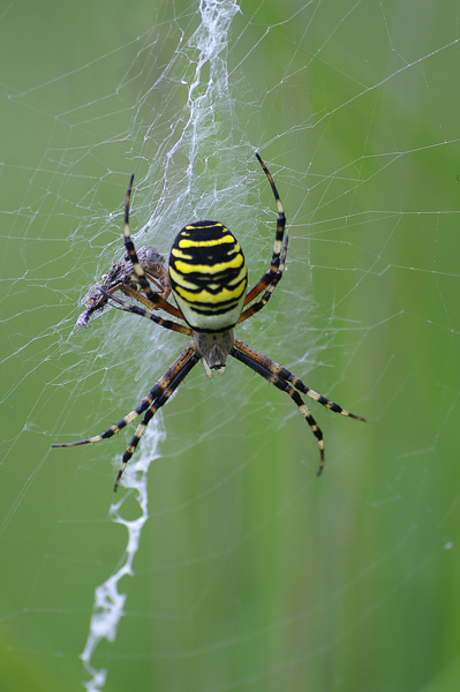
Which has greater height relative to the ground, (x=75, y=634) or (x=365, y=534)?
(x=365, y=534)

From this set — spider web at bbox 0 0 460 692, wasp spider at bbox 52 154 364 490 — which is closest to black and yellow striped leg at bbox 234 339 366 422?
wasp spider at bbox 52 154 364 490

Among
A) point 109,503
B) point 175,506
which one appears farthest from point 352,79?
point 109,503

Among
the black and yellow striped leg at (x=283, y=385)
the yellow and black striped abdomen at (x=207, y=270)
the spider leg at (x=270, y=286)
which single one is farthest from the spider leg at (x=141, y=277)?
the black and yellow striped leg at (x=283, y=385)

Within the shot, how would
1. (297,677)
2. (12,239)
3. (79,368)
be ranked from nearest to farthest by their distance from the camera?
(297,677), (12,239), (79,368)

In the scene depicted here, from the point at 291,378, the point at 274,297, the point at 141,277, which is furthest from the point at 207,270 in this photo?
the point at 291,378

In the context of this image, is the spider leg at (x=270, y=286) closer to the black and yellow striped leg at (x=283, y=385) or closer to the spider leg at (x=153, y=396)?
the black and yellow striped leg at (x=283, y=385)

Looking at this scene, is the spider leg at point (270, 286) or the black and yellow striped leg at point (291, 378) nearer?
the spider leg at point (270, 286)

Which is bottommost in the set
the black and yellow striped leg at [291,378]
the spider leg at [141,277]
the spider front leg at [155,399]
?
A: the spider front leg at [155,399]

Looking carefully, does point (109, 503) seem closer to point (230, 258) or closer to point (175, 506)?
point (175, 506)
